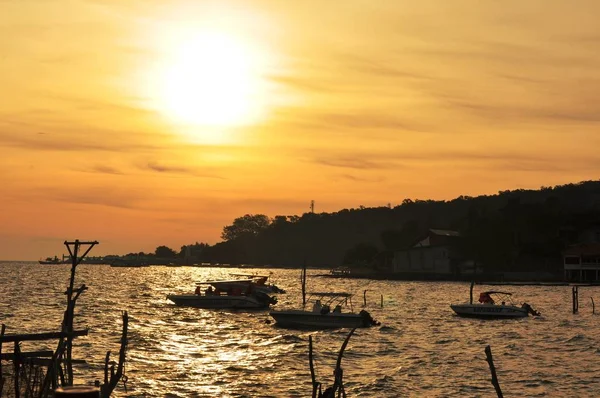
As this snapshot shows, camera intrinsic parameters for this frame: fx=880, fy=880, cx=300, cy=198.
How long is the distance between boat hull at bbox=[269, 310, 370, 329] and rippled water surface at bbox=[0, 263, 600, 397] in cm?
129

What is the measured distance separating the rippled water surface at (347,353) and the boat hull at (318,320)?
129 centimetres

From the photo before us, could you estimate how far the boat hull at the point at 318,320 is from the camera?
7562 centimetres

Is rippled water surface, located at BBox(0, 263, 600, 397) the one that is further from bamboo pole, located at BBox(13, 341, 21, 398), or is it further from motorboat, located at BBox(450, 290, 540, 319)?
bamboo pole, located at BBox(13, 341, 21, 398)

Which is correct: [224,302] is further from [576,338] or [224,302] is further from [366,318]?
[576,338]

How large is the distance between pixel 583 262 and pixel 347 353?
469 feet

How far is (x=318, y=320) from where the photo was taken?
249ft

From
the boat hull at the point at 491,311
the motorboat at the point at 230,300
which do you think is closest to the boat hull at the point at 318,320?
the boat hull at the point at 491,311

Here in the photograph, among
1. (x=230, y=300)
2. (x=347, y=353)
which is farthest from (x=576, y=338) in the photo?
(x=230, y=300)

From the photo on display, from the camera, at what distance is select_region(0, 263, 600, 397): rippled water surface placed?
45.8m

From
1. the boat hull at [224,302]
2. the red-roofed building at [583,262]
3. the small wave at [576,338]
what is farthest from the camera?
the red-roofed building at [583,262]

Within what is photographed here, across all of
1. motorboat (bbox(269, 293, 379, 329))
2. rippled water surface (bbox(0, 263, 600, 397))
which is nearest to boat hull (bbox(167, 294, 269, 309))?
rippled water surface (bbox(0, 263, 600, 397))

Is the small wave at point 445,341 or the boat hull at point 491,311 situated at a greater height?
the boat hull at point 491,311

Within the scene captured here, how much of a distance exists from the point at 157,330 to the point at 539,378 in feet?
126

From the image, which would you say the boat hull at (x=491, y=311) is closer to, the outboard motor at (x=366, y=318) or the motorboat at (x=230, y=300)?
the outboard motor at (x=366, y=318)
